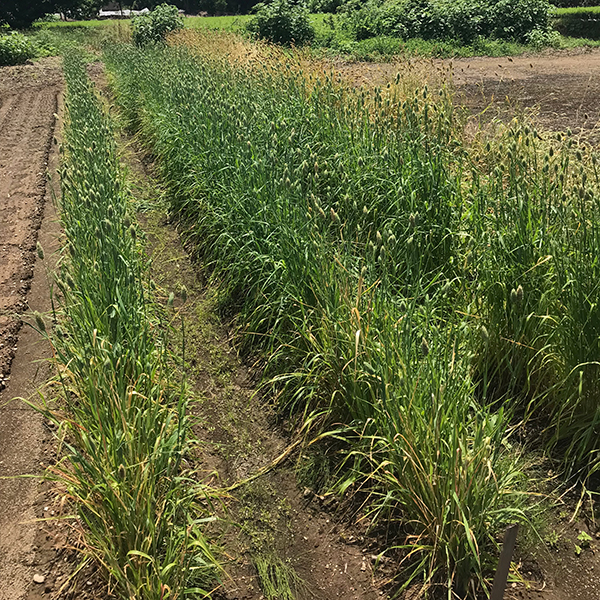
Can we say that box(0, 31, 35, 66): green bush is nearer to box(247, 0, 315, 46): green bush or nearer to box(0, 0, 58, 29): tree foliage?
box(247, 0, 315, 46): green bush

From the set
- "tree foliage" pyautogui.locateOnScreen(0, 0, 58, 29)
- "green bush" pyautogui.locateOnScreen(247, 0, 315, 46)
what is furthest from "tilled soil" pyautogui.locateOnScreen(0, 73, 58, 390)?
"tree foliage" pyautogui.locateOnScreen(0, 0, 58, 29)

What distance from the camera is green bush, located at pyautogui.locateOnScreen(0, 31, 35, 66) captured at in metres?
19.2

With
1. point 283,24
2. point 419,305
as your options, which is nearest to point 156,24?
point 283,24

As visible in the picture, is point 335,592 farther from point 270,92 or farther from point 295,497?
point 270,92

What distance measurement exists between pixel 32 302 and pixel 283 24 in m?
16.2

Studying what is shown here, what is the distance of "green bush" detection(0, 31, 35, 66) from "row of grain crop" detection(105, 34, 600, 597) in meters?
18.0

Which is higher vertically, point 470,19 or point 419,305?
point 470,19

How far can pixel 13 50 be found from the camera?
19.4 metres

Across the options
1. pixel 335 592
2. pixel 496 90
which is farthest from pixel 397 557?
pixel 496 90

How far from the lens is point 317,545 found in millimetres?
2570

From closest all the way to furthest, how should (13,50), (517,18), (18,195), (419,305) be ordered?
(419,305) → (18,195) → (517,18) → (13,50)

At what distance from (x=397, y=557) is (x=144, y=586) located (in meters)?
1.10

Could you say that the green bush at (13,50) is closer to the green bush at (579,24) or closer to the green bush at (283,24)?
the green bush at (283,24)

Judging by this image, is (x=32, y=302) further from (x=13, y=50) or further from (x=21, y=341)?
(x=13, y=50)
